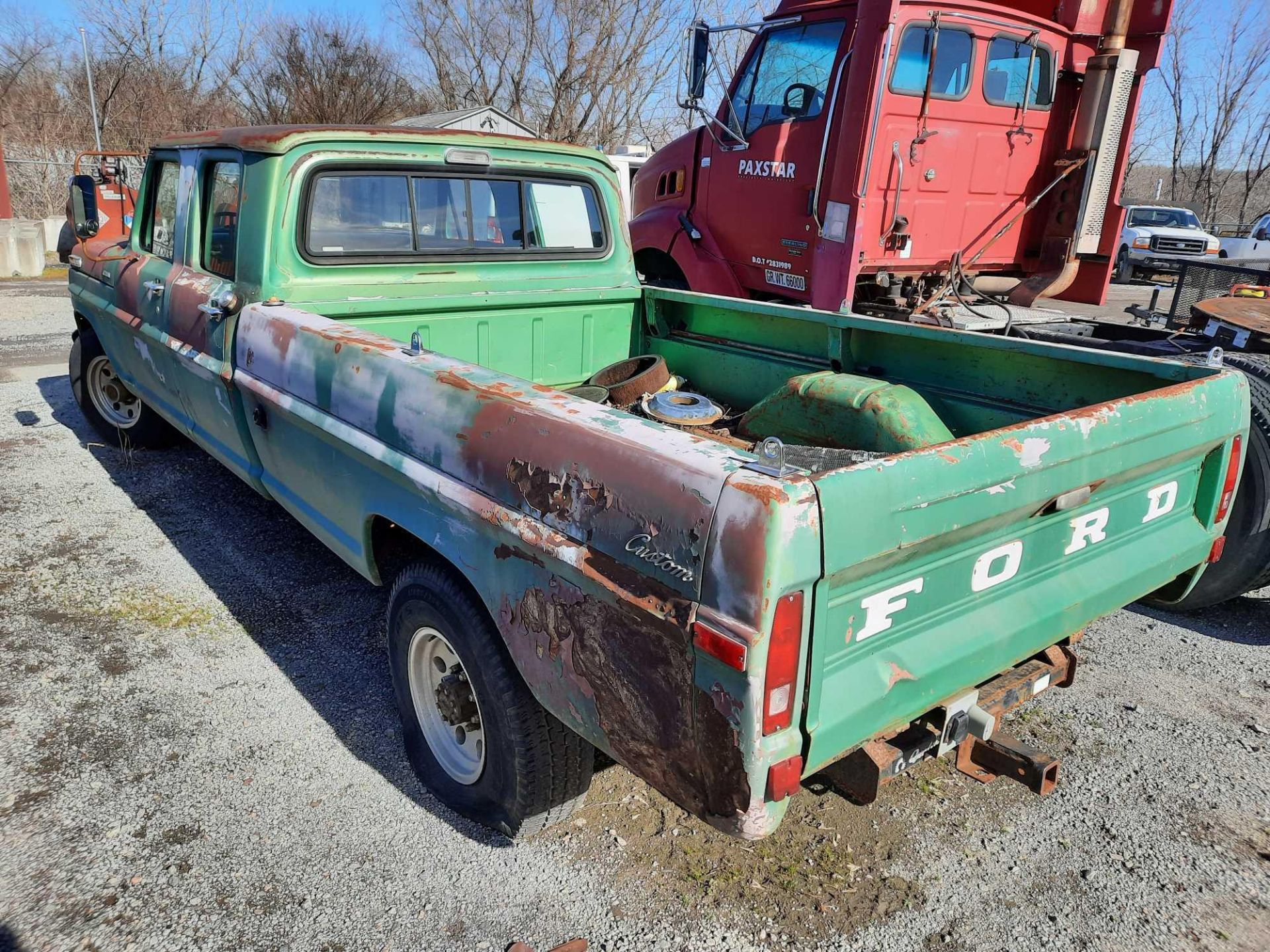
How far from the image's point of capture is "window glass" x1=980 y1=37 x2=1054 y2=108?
5801mm

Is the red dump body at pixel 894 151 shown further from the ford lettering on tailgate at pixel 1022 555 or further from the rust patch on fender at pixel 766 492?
the rust patch on fender at pixel 766 492

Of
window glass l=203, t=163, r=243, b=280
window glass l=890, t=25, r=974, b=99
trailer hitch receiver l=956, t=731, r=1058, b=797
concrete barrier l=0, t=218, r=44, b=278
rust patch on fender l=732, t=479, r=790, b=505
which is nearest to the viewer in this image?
rust patch on fender l=732, t=479, r=790, b=505

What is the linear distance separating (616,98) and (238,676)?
26962mm

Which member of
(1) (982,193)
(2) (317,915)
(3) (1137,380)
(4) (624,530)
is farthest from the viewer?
(1) (982,193)

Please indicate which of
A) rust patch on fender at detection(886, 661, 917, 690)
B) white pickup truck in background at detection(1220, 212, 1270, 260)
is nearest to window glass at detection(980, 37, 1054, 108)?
rust patch on fender at detection(886, 661, 917, 690)

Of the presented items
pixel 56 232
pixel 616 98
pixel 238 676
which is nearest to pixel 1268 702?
pixel 238 676

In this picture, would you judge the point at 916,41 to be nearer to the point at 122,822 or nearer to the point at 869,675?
the point at 869,675

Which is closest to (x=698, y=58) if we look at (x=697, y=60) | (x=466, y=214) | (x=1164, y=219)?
(x=697, y=60)

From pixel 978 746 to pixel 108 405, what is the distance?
587 cm

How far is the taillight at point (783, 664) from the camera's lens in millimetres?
1590

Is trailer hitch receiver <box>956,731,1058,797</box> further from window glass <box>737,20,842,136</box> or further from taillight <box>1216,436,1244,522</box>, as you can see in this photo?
window glass <box>737,20,842,136</box>

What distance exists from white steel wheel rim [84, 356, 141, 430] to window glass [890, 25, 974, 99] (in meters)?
5.37

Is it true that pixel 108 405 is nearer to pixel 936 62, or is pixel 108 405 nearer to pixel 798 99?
pixel 798 99

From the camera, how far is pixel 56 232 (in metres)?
16.7
